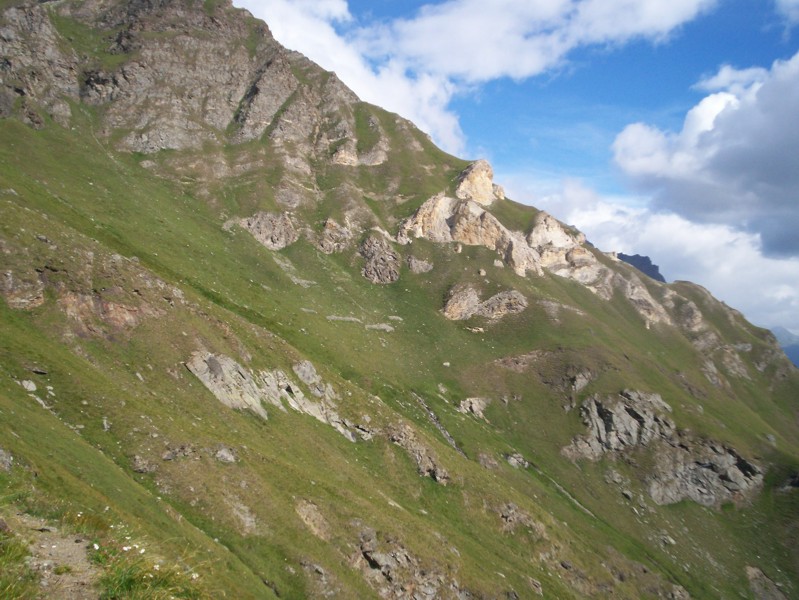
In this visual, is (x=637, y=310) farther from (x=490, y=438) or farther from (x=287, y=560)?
(x=287, y=560)

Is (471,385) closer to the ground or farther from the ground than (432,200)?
closer to the ground

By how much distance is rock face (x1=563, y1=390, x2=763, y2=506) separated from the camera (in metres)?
104

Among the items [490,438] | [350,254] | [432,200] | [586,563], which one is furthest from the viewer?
[432,200]

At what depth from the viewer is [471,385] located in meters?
113

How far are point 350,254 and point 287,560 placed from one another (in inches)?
4579

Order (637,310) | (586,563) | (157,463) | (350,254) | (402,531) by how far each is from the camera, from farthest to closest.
→ (637,310) < (350,254) < (586,563) < (402,531) < (157,463)

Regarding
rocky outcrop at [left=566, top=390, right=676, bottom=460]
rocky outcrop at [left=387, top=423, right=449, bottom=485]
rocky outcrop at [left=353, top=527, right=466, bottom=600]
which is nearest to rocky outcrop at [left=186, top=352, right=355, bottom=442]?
rocky outcrop at [left=387, top=423, right=449, bottom=485]

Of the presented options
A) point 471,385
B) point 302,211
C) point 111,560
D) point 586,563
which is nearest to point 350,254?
point 302,211

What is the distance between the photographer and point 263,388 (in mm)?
63906

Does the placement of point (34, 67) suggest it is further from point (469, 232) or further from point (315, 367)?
point (469, 232)

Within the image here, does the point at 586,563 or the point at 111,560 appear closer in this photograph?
the point at 111,560

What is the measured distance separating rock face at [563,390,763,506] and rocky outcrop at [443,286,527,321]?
3750 centimetres

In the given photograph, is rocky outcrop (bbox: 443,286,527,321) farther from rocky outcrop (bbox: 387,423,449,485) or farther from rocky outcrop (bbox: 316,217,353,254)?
rocky outcrop (bbox: 387,423,449,485)

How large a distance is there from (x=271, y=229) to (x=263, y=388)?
281 ft
